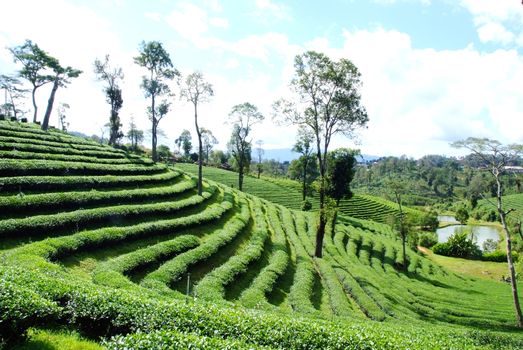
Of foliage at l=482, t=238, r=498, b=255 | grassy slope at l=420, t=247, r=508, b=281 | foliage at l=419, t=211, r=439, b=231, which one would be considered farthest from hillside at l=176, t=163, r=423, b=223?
foliage at l=482, t=238, r=498, b=255

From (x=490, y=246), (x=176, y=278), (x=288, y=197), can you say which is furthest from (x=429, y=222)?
(x=176, y=278)

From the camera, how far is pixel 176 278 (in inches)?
652

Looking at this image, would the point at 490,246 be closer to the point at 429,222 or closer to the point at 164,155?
the point at 429,222

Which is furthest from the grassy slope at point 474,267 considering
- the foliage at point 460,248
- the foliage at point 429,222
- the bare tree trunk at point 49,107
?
the bare tree trunk at point 49,107

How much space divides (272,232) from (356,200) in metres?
60.4

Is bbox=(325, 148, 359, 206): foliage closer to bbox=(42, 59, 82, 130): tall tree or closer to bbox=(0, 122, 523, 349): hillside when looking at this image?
bbox=(0, 122, 523, 349): hillside

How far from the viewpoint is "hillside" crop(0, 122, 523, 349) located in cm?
888

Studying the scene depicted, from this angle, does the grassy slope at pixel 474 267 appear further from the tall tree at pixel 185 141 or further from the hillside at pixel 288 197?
the tall tree at pixel 185 141

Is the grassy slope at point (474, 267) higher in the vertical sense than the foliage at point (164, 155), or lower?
lower

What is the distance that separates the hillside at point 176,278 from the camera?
8.88 m

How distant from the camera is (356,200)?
8812cm

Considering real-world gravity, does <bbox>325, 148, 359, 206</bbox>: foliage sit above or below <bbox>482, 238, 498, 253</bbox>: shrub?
above

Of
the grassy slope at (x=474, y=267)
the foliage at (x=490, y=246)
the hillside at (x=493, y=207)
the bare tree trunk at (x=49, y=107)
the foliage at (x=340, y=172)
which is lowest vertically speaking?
the grassy slope at (x=474, y=267)

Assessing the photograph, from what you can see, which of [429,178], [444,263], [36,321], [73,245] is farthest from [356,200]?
[429,178]
